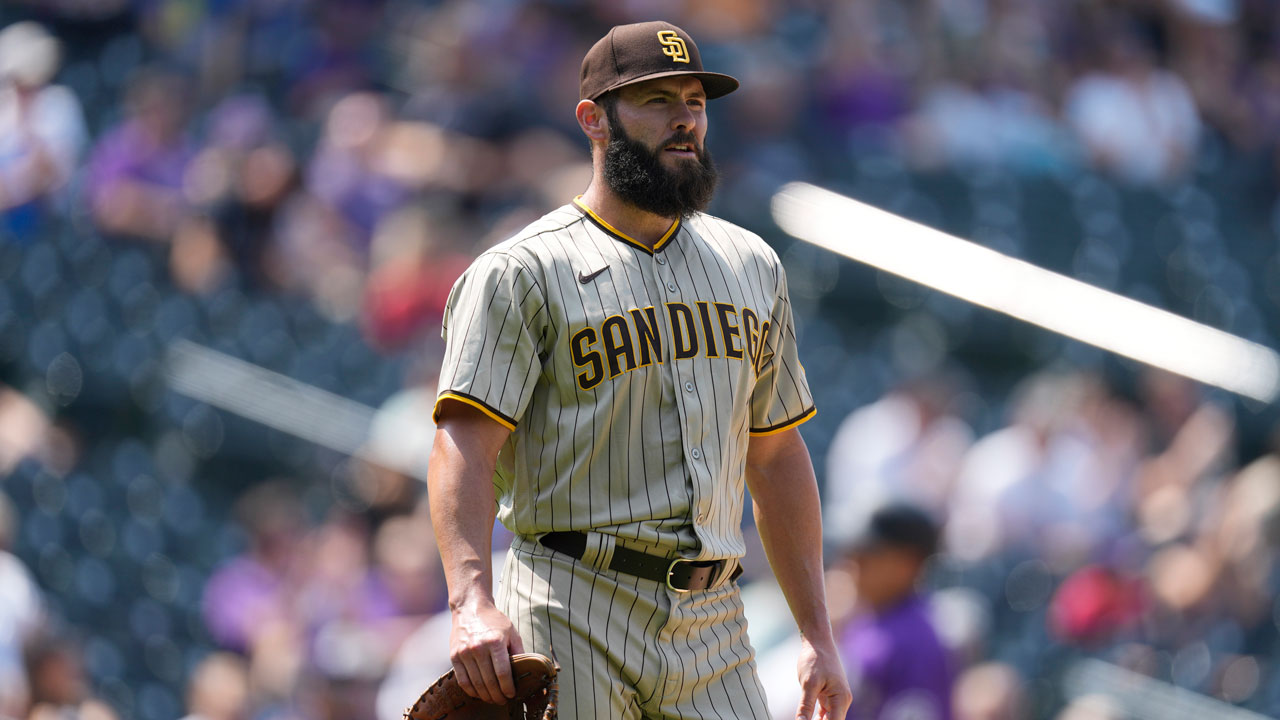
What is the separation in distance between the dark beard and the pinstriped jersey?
0.07 m

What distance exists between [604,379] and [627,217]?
32cm

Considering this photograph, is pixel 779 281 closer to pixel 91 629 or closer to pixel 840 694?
pixel 840 694

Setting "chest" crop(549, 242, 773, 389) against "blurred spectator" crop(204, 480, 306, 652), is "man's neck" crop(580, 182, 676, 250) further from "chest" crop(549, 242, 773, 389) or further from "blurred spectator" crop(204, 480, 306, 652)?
"blurred spectator" crop(204, 480, 306, 652)

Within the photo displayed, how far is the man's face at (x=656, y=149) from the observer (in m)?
2.62

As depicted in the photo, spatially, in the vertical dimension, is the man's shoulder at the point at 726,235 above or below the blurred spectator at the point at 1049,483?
above

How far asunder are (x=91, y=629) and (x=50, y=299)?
2077 millimetres

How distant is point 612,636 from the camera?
8.12 ft

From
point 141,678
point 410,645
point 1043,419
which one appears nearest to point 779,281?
point 410,645

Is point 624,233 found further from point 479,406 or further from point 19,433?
point 19,433

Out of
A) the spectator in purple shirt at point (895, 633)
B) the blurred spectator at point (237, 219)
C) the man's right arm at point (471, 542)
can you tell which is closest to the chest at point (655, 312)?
the man's right arm at point (471, 542)

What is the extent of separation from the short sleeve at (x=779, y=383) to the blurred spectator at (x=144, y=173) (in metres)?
6.25

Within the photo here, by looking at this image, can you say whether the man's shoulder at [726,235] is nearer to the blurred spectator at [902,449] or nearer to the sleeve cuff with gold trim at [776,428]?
the sleeve cuff with gold trim at [776,428]

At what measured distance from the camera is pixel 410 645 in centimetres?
576

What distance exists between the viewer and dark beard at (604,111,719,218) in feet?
8.58
